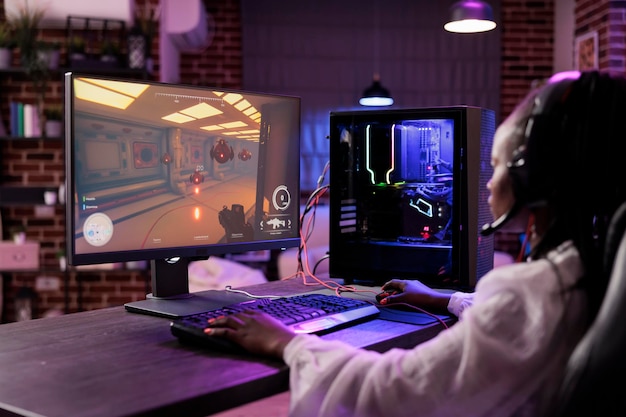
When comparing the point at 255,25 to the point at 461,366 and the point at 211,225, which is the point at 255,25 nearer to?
the point at 211,225

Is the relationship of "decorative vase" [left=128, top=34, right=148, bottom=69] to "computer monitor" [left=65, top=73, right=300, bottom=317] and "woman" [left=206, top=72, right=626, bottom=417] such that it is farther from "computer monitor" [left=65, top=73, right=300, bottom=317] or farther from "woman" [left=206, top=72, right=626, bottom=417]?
"woman" [left=206, top=72, right=626, bottom=417]

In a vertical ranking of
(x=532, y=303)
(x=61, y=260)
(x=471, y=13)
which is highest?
(x=471, y=13)

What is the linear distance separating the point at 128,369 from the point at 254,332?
0.21 m

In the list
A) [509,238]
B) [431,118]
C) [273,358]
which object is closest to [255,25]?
[509,238]

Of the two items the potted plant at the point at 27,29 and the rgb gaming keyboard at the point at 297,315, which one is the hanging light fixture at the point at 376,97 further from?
the rgb gaming keyboard at the point at 297,315

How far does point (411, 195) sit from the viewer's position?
1.84 metres

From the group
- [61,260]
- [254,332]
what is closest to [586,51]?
[61,260]

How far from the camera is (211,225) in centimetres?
155

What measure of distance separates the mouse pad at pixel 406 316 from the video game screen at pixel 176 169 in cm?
38

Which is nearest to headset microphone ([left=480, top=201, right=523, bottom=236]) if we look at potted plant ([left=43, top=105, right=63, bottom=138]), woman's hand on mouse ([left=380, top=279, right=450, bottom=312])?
woman's hand on mouse ([left=380, top=279, right=450, bottom=312])

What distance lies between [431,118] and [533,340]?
3.35 ft

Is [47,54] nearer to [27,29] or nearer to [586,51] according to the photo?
[27,29]

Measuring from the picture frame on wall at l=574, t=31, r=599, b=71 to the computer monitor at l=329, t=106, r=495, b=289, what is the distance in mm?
3691

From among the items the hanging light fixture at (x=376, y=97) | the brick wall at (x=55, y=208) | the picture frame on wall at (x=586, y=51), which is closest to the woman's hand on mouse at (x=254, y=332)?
the brick wall at (x=55, y=208)
